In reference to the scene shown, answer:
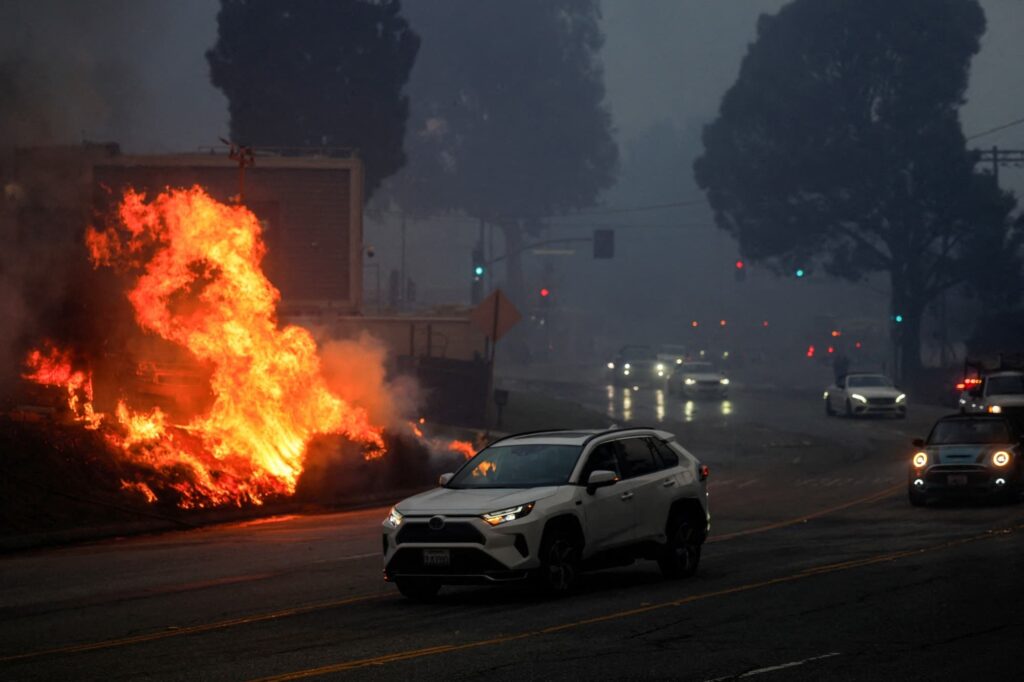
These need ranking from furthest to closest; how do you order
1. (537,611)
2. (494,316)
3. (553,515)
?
(494,316), (553,515), (537,611)

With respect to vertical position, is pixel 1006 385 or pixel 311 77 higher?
pixel 311 77

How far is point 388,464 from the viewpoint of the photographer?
28203 millimetres

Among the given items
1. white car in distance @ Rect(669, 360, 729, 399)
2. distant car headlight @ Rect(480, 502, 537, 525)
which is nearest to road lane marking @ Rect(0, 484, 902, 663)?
distant car headlight @ Rect(480, 502, 537, 525)

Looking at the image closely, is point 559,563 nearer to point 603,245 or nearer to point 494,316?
point 494,316

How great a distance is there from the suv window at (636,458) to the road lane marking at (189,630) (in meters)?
2.81

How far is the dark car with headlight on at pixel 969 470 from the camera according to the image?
→ 2372 cm

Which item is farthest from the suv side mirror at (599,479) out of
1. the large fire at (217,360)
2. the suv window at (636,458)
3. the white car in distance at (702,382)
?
the white car in distance at (702,382)

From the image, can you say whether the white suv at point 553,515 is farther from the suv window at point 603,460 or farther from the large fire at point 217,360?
the large fire at point 217,360

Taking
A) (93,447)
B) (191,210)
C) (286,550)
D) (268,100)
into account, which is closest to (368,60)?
(268,100)

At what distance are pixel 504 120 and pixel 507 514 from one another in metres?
100

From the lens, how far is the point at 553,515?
13352 millimetres

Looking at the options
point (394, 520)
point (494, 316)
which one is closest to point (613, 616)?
point (394, 520)

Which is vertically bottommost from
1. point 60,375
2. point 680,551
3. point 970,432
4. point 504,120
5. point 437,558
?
point 680,551

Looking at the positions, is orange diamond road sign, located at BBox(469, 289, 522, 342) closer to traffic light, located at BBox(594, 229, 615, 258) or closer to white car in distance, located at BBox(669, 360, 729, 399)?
white car in distance, located at BBox(669, 360, 729, 399)
